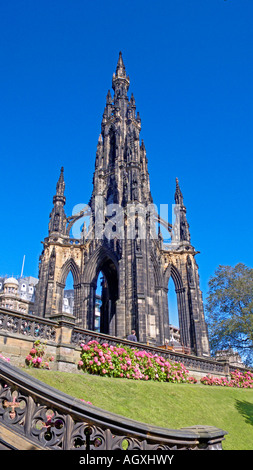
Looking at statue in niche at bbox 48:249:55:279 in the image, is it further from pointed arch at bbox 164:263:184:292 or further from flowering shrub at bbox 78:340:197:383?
flowering shrub at bbox 78:340:197:383

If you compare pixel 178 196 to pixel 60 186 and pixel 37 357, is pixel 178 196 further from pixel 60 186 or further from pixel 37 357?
pixel 37 357

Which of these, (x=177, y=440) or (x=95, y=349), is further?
(x=95, y=349)

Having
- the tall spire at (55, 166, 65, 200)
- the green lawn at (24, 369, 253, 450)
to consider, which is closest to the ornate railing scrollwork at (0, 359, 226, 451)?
the green lawn at (24, 369, 253, 450)

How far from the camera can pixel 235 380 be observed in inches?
866

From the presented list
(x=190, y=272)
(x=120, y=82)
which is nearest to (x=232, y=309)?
(x=190, y=272)

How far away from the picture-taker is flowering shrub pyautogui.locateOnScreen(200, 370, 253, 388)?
19000 millimetres

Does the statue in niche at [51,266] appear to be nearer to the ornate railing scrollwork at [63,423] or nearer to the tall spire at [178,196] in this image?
the tall spire at [178,196]

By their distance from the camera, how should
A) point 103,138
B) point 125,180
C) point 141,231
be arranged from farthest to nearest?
point 103,138, point 125,180, point 141,231

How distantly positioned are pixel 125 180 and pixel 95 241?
753 centimetres

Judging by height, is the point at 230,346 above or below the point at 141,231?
below

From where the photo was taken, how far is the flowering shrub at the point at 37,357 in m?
10.1

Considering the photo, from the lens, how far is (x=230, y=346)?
32969mm
